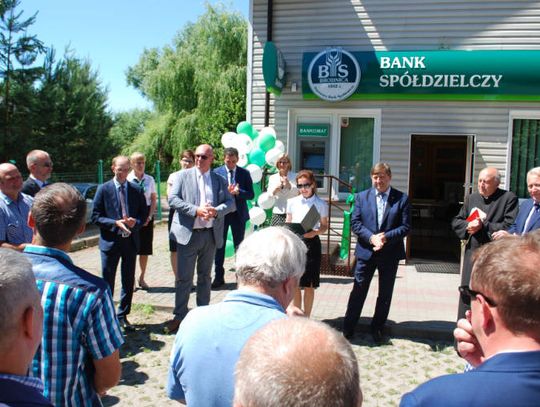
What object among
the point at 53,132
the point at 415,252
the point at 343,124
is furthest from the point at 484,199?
the point at 53,132

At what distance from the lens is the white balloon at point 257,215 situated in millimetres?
7605

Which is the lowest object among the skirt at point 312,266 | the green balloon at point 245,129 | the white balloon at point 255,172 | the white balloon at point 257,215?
the skirt at point 312,266

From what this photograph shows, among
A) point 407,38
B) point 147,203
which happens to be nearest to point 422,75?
point 407,38

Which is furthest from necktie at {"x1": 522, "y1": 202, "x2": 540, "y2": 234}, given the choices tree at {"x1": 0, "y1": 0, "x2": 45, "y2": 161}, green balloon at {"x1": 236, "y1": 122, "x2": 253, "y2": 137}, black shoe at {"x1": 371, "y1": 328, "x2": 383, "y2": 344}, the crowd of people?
tree at {"x1": 0, "y1": 0, "x2": 45, "y2": 161}

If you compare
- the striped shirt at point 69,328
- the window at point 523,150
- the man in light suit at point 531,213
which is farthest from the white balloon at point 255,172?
the striped shirt at point 69,328

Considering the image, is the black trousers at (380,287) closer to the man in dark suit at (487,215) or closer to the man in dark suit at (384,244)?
the man in dark suit at (384,244)

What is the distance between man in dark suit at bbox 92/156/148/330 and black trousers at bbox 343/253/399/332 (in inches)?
101

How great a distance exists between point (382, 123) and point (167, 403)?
21.4 ft

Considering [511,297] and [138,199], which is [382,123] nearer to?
[138,199]

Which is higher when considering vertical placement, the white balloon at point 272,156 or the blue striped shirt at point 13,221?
the white balloon at point 272,156

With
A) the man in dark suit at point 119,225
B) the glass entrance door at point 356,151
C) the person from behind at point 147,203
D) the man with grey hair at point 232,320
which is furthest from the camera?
the glass entrance door at point 356,151

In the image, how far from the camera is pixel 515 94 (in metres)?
8.19

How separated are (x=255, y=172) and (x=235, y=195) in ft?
3.40

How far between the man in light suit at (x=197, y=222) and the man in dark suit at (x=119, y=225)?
494 mm
